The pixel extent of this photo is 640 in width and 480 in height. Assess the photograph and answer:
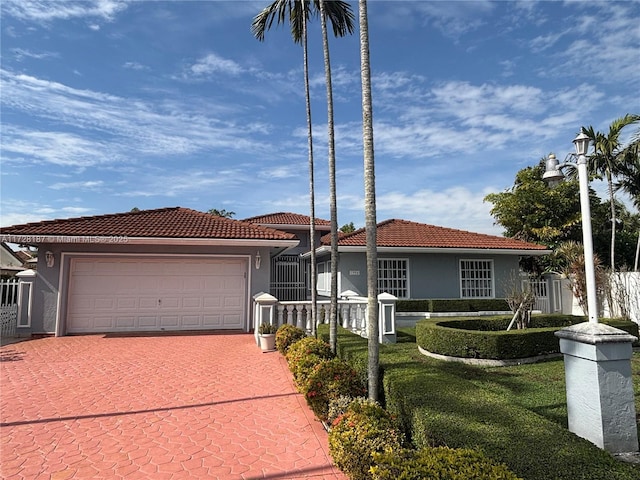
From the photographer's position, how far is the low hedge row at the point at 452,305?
1451cm

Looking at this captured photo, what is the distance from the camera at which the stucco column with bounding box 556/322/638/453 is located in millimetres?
3623

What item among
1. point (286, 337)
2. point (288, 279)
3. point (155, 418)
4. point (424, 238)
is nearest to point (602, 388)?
point (155, 418)

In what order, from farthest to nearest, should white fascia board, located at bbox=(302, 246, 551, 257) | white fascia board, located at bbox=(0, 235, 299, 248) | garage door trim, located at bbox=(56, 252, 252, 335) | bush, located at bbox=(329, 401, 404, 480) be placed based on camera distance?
white fascia board, located at bbox=(302, 246, 551, 257) → garage door trim, located at bbox=(56, 252, 252, 335) → white fascia board, located at bbox=(0, 235, 299, 248) → bush, located at bbox=(329, 401, 404, 480)

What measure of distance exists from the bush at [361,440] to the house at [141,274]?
337 inches

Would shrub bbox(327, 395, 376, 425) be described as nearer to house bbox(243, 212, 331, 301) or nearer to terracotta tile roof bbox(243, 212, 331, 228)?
house bbox(243, 212, 331, 301)

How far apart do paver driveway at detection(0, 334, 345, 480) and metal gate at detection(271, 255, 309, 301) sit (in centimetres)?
1034

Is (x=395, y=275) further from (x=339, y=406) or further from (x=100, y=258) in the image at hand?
(x=339, y=406)

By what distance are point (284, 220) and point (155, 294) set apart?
478 inches

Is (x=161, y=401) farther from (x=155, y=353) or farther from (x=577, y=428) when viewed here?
(x=577, y=428)

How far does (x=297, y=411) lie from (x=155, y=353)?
5090 millimetres

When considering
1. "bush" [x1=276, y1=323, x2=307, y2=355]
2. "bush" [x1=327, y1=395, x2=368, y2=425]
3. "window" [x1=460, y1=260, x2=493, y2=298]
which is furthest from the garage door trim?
"window" [x1=460, y1=260, x2=493, y2=298]

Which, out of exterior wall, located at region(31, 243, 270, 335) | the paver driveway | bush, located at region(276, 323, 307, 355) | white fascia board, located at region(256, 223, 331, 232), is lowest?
the paver driveway

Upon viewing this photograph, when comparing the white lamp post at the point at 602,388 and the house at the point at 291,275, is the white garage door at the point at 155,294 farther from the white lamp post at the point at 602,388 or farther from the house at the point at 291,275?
the white lamp post at the point at 602,388

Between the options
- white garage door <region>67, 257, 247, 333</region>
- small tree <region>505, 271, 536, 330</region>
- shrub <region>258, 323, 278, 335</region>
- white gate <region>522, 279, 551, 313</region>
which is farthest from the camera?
white gate <region>522, 279, 551, 313</region>
